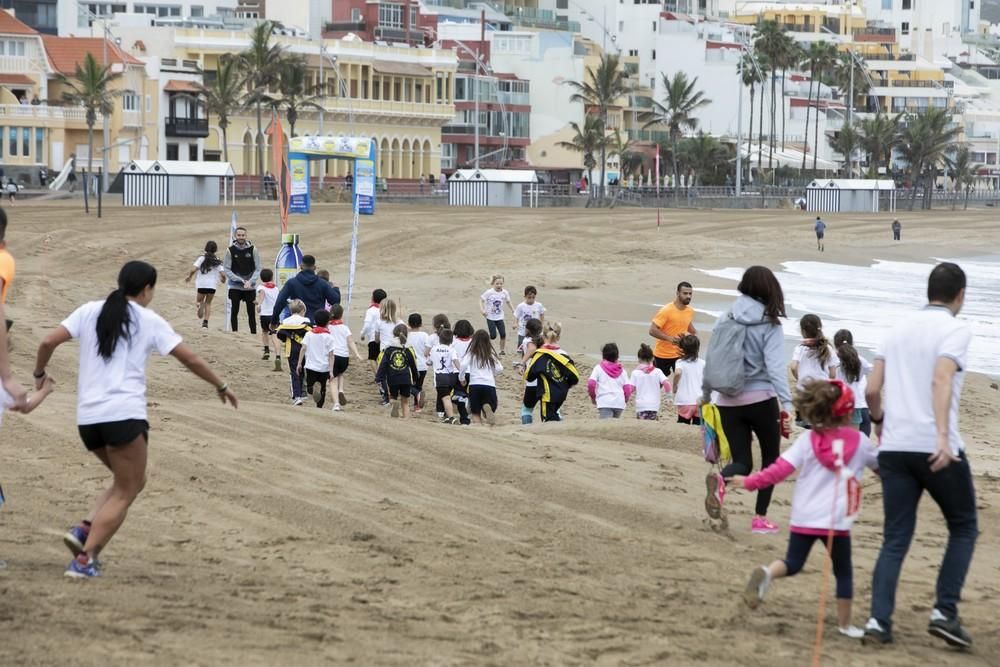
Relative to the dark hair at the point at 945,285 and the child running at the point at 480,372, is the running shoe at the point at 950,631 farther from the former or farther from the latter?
the child running at the point at 480,372

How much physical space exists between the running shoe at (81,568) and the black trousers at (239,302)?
44.5 feet

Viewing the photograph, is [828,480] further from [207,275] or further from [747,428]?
[207,275]

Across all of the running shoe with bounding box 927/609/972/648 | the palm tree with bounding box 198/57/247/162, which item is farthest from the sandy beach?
the palm tree with bounding box 198/57/247/162

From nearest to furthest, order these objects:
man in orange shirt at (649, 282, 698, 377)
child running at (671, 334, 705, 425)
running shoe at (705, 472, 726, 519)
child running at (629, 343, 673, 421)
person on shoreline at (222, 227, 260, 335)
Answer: running shoe at (705, 472, 726, 519)
child running at (671, 334, 705, 425)
man in orange shirt at (649, 282, 698, 377)
child running at (629, 343, 673, 421)
person on shoreline at (222, 227, 260, 335)

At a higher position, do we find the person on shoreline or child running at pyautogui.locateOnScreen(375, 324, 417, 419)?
the person on shoreline

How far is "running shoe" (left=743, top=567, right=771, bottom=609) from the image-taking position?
24.6 ft

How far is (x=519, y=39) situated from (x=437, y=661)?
109 m

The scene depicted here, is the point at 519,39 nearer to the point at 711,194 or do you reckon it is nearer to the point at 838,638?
the point at 711,194

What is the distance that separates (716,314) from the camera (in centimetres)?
3014

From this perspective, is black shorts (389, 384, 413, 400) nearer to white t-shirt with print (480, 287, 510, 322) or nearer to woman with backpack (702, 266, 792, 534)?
white t-shirt with print (480, 287, 510, 322)

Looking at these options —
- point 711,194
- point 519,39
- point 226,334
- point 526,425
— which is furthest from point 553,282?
point 519,39

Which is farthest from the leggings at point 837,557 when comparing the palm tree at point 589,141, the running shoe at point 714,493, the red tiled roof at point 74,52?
the palm tree at point 589,141

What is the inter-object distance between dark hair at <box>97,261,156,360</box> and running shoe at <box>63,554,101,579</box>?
3.05ft

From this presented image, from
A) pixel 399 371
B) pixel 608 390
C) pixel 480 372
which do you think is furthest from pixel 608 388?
pixel 399 371
